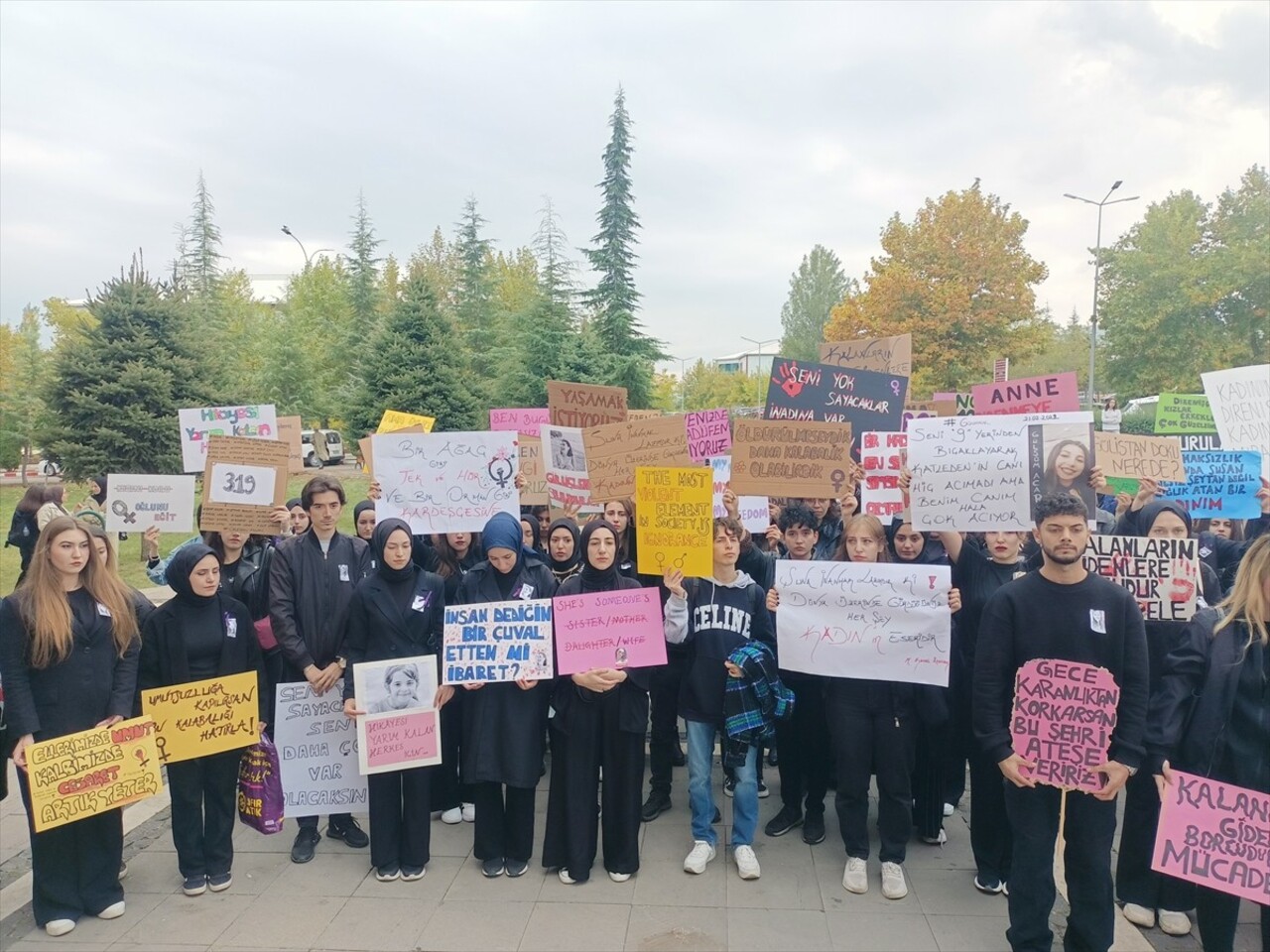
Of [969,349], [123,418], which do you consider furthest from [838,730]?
[969,349]

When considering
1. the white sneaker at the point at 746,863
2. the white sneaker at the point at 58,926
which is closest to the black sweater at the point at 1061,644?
the white sneaker at the point at 746,863

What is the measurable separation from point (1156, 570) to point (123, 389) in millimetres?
19233

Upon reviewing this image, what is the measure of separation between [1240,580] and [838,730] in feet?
7.02

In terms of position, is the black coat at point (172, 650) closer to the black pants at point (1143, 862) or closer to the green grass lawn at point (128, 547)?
the green grass lawn at point (128, 547)

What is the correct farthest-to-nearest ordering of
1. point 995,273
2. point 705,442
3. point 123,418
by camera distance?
point 995,273
point 123,418
point 705,442

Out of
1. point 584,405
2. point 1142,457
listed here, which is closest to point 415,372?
point 584,405

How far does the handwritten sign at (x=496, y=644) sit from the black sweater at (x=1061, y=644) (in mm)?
2375

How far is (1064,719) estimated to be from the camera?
388cm

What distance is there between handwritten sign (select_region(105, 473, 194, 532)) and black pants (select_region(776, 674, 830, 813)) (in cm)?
495

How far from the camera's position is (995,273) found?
29.3 metres

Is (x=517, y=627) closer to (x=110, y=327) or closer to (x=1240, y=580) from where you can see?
(x=1240, y=580)

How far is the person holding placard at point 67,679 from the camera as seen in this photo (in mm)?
4301

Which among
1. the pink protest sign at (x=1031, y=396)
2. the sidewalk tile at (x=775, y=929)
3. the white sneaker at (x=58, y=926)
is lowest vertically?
the sidewalk tile at (x=775, y=929)

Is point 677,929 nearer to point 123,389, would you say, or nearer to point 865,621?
point 865,621
